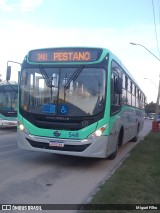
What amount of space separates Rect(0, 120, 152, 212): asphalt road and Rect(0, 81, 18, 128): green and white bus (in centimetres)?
1013

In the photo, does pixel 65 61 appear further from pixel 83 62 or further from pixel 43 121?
pixel 43 121

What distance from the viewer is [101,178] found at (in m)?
9.16

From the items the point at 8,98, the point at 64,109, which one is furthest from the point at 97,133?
the point at 8,98

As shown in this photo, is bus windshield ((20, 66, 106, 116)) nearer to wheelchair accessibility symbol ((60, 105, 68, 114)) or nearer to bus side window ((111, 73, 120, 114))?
wheelchair accessibility symbol ((60, 105, 68, 114))

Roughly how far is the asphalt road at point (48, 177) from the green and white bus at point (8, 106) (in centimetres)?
1013

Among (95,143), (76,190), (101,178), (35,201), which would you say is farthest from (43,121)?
(35,201)

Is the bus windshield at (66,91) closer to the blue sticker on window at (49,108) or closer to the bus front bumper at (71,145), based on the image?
the blue sticker on window at (49,108)

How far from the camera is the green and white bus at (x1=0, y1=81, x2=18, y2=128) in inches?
903

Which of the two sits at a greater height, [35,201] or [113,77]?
[113,77]

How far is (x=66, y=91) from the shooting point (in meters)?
10.0

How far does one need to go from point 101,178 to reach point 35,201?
287 centimetres

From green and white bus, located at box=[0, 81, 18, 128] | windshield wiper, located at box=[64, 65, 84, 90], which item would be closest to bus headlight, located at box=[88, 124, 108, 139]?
windshield wiper, located at box=[64, 65, 84, 90]

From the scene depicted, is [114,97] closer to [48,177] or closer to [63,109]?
[63,109]

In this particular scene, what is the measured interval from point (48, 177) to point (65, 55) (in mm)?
3526
